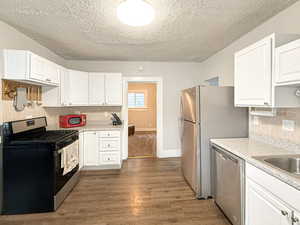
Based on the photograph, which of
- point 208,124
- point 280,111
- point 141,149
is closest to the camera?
point 280,111

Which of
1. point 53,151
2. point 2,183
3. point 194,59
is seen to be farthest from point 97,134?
point 194,59

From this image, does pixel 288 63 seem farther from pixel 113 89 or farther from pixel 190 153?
pixel 113 89

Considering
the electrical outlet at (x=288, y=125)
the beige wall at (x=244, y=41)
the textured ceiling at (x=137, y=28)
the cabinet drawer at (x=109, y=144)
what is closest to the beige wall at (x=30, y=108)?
the textured ceiling at (x=137, y=28)

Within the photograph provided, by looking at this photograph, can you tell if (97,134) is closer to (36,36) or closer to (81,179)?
(81,179)

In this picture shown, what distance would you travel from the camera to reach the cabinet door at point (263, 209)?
121cm

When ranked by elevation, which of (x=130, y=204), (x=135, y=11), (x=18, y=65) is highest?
(x=135, y=11)

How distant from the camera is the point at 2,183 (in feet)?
6.97

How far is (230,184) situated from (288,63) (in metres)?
1.34

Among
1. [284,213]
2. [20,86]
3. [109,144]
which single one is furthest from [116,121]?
[284,213]

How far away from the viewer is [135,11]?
175 cm

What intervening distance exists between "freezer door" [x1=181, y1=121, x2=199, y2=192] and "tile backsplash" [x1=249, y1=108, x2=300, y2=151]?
2.72 feet

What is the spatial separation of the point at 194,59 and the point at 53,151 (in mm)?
3557

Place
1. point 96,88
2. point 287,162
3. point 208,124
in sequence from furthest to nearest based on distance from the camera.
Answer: point 96,88 < point 208,124 < point 287,162

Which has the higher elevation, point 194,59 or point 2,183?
point 194,59
